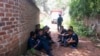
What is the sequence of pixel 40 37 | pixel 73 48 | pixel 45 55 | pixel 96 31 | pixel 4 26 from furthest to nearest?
pixel 96 31 < pixel 73 48 < pixel 40 37 < pixel 45 55 < pixel 4 26

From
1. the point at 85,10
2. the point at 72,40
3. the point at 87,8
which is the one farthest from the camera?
the point at 85,10

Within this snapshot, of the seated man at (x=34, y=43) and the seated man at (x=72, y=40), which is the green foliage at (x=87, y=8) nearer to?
the seated man at (x=72, y=40)

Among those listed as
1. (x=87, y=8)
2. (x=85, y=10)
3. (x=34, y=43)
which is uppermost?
(x=87, y=8)

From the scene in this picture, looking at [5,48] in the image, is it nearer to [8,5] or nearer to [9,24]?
[9,24]

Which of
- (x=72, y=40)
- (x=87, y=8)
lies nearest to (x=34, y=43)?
(x=72, y=40)

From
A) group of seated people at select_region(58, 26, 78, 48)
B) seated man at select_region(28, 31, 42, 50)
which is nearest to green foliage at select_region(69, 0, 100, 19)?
group of seated people at select_region(58, 26, 78, 48)

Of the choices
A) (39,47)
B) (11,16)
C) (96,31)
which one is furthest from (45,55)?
(96,31)

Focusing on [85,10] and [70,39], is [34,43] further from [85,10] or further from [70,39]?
[85,10]

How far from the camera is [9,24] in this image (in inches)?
159

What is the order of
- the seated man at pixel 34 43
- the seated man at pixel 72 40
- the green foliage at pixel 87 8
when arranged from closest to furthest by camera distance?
the seated man at pixel 34 43, the seated man at pixel 72 40, the green foliage at pixel 87 8

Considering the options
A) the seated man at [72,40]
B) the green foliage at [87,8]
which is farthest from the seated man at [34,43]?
the green foliage at [87,8]

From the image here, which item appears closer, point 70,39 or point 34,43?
point 34,43

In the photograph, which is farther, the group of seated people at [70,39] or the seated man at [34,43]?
the group of seated people at [70,39]

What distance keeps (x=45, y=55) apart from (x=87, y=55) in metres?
2.06
